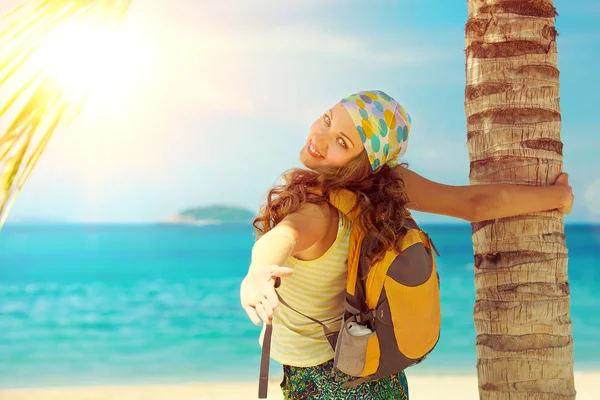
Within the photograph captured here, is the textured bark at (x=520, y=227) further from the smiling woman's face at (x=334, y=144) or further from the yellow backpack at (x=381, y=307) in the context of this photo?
the smiling woman's face at (x=334, y=144)

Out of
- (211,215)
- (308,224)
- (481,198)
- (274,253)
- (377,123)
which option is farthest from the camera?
(211,215)

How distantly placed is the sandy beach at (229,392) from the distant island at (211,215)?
24.0 m

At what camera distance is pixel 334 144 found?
2.39 metres

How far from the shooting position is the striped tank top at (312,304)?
2.31 m

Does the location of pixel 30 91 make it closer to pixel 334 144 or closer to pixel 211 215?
pixel 334 144

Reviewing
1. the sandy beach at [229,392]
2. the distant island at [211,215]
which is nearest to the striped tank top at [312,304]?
the sandy beach at [229,392]

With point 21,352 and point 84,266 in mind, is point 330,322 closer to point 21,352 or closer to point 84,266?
point 21,352

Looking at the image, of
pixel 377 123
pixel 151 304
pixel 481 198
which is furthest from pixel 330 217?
pixel 151 304

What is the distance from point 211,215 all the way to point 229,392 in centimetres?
2716

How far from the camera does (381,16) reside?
104 ft

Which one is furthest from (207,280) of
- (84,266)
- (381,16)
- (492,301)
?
(492,301)

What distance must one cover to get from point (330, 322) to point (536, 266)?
967 millimetres

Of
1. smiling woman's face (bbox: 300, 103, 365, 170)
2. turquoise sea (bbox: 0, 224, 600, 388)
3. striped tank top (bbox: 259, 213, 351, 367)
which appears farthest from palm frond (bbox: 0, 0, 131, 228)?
turquoise sea (bbox: 0, 224, 600, 388)

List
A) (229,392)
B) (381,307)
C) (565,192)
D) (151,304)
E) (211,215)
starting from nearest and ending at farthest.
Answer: (381,307) → (565,192) → (229,392) → (151,304) → (211,215)
